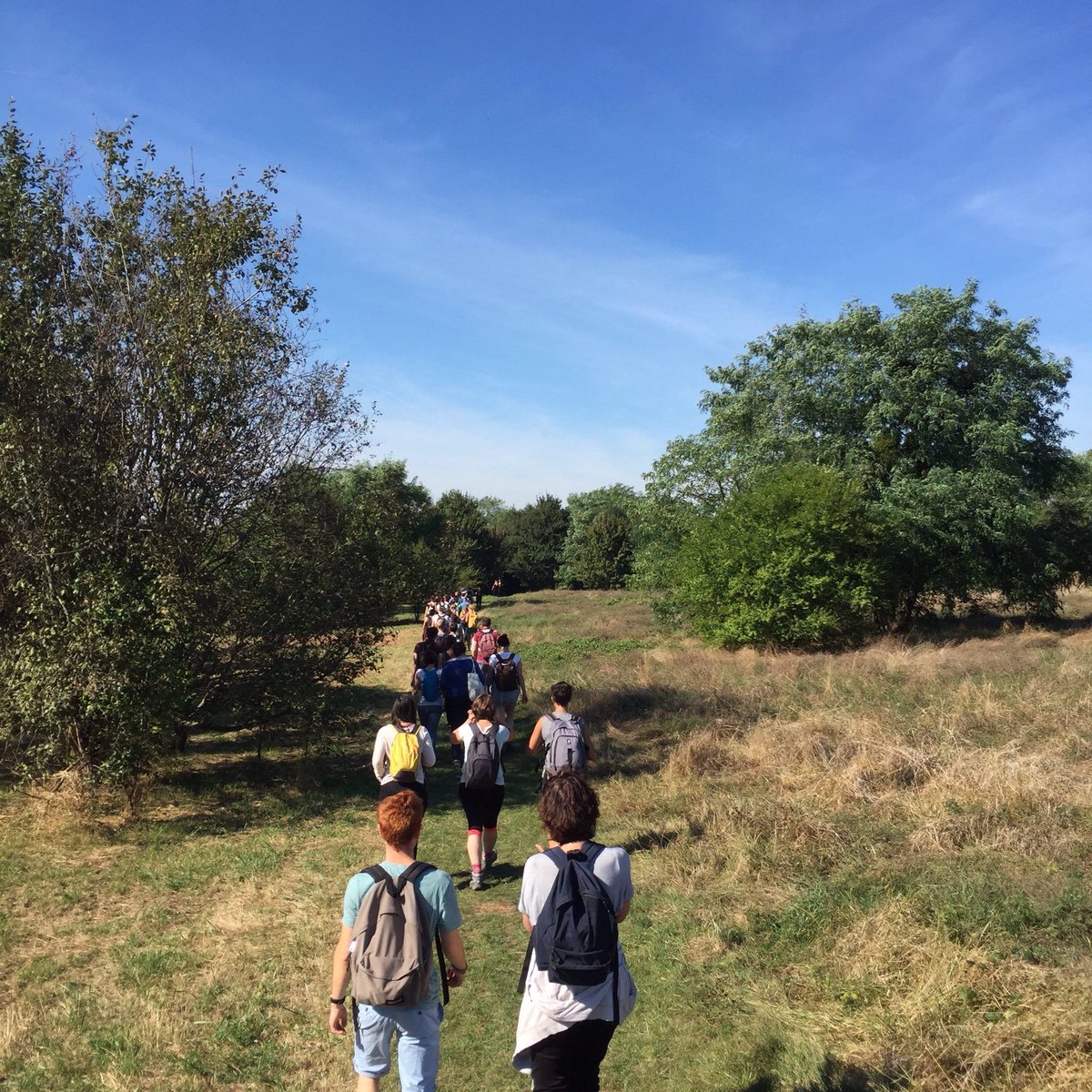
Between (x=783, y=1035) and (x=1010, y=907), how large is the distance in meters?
2.16

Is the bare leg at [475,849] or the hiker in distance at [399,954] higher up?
the hiker in distance at [399,954]

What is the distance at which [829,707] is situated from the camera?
14.2 m

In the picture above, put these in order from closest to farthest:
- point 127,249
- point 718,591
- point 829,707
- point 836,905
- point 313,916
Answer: point 836,905, point 313,916, point 127,249, point 829,707, point 718,591

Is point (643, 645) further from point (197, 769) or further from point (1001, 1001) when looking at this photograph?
point (1001, 1001)

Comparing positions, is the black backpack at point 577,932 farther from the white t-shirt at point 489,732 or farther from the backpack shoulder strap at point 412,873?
the white t-shirt at point 489,732

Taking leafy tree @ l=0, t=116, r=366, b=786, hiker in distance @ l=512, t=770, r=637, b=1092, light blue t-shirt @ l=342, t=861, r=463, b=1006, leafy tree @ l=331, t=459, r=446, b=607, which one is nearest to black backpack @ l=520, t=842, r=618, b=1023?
hiker in distance @ l=512, t=770, r=637, b=1092

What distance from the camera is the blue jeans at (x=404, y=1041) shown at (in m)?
3.62

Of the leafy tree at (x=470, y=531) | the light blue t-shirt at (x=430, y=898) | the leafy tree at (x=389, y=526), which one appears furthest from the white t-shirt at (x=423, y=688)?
the leafy tree at (x=470, y=531)

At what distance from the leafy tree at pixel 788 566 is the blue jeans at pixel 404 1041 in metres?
20.4

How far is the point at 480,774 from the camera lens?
7.41 metres

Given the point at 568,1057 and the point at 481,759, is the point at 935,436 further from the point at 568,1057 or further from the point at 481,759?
the point at 568,1057

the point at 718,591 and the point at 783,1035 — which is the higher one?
the point at 718,591

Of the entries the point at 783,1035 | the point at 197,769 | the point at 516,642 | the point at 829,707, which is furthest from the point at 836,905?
the point at 516,642

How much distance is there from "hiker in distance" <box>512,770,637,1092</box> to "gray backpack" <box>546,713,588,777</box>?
12.4ft
